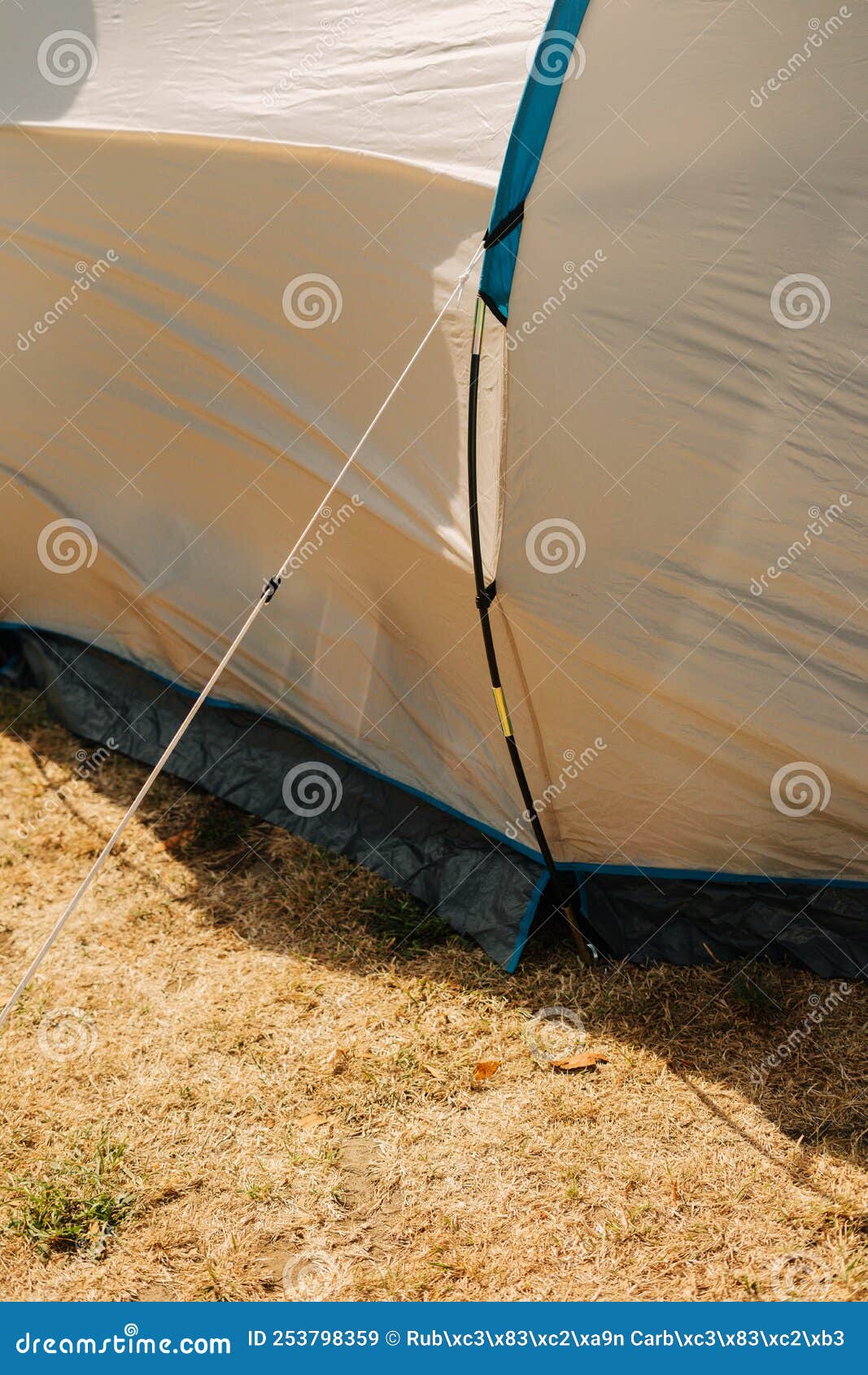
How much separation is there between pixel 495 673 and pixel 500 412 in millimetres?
730

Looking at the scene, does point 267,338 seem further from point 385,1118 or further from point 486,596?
point 385,1118

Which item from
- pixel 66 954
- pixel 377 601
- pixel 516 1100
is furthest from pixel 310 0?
pixel 516 1100

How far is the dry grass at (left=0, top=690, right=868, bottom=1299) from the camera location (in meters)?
2.78

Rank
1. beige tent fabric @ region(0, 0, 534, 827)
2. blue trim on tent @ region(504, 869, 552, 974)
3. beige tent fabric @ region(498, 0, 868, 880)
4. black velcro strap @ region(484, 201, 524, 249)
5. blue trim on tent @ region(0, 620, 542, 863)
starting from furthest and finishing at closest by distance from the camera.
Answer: blue trim on tent @ region(0, 620, 542, 863) < blue trim on tent @ region(504, 869, 552, 974) < beige tent fabric @ region(0, 0, 534, 827) < black velcro strap @ region(484, 201, 524, 249) < beige tent fabric @ region(498, 0, 868, 880)

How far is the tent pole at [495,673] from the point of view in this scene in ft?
10.8

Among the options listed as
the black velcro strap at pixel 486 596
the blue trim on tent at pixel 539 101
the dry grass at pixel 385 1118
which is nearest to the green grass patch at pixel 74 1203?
the dry grass at pixel 385 1118

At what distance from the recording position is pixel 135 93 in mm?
4051

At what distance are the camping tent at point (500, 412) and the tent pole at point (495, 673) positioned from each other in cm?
1

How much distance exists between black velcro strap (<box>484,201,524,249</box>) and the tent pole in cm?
15

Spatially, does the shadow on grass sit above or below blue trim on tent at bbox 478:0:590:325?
below

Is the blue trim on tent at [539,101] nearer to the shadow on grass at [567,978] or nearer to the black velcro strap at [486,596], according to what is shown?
the black velcro strap at [486,596]

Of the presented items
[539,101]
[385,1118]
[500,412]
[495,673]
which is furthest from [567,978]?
[539,101]

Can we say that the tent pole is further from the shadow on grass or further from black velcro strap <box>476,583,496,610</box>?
the shadow on grass

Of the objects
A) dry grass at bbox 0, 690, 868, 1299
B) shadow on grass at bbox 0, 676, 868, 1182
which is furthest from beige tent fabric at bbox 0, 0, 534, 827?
dry grass at bbox 0, 690, 868, 1299
